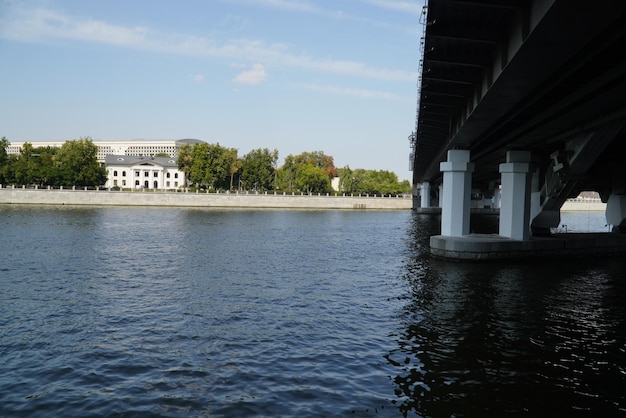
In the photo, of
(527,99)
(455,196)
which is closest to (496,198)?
(455,196)

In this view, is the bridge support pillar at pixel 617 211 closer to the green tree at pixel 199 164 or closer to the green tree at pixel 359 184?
the green tree at pixel 199 164

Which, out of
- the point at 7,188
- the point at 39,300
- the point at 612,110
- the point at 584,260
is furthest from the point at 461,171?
the point at 7,188

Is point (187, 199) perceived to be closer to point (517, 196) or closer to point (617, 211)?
point (617, 211)

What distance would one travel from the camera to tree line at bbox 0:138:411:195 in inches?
5246

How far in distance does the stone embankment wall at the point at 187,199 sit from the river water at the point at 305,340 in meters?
93.0

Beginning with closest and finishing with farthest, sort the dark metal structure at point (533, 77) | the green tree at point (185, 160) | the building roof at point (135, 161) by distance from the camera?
the dark metal structure at point (533, 77), the green tree at point (185, 160), the building roof at point (135, 161)

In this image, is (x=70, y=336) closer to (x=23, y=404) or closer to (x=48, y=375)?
(x=48, y=375)

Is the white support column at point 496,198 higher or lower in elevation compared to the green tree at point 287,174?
lower

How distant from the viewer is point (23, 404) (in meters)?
10.8

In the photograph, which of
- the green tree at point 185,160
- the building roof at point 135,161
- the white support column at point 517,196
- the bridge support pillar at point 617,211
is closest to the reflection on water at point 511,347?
the white support column at point 517,196

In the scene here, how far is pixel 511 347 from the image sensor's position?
Result: 15453mm

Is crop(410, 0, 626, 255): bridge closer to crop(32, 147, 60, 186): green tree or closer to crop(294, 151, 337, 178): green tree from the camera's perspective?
crop(32, 147, 60, 186): green tree

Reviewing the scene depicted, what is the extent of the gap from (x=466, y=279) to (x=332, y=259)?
1041 centimetres

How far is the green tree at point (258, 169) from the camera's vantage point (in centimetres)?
16050
